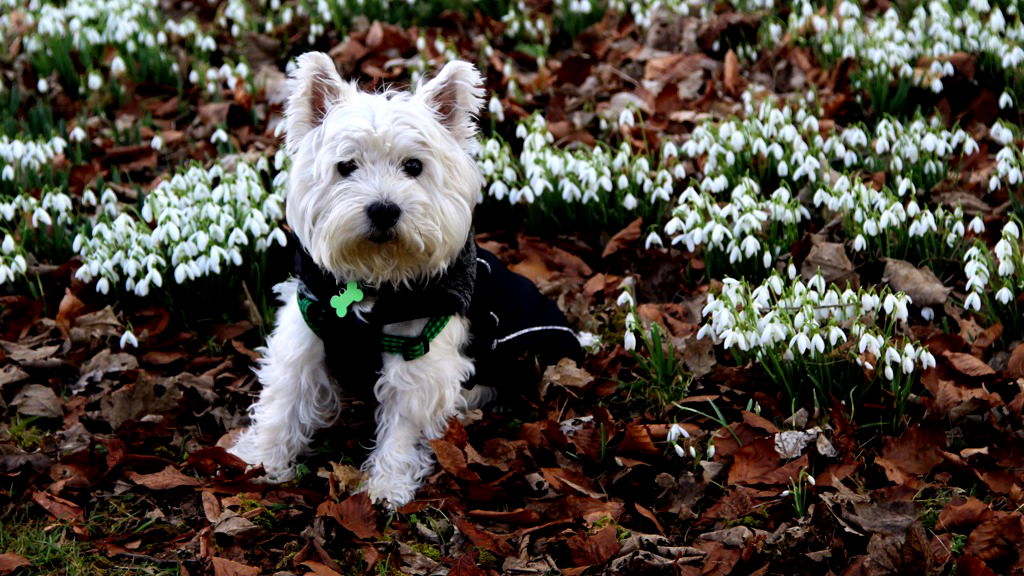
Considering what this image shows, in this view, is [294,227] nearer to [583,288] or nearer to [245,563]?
[245,563]

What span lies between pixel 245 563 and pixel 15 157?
299 centimetres

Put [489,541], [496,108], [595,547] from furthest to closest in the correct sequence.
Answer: [496,108]
[489,541]
[595,547]

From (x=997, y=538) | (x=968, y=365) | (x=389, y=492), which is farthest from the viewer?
(x=968, y=365)

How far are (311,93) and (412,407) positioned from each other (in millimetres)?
1228

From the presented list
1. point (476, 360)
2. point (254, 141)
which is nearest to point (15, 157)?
point (254, 141)

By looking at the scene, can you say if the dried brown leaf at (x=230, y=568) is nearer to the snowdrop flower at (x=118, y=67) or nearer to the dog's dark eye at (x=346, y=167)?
the dog's dark eye at (x=346, y=167)

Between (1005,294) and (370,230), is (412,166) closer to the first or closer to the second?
(370,230)

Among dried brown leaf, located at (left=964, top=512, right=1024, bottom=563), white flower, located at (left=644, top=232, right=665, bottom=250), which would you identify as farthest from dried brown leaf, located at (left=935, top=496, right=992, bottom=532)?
white flower, located at (left=644, top=232, right=665, bottom=250)

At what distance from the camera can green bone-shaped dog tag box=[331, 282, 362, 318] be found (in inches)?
139

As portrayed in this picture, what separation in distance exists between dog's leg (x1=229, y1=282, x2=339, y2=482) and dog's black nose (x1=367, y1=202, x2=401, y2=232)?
698 millimetres

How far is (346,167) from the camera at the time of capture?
3414 mm

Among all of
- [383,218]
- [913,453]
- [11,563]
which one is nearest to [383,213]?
[383,218]

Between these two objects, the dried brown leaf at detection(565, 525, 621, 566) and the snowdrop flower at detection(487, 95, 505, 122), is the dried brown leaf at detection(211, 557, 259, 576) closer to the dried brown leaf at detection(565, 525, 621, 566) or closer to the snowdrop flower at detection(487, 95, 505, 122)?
the dried brown leaf at detection(565, 525, 621, 566)

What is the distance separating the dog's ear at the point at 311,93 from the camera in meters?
3.45
